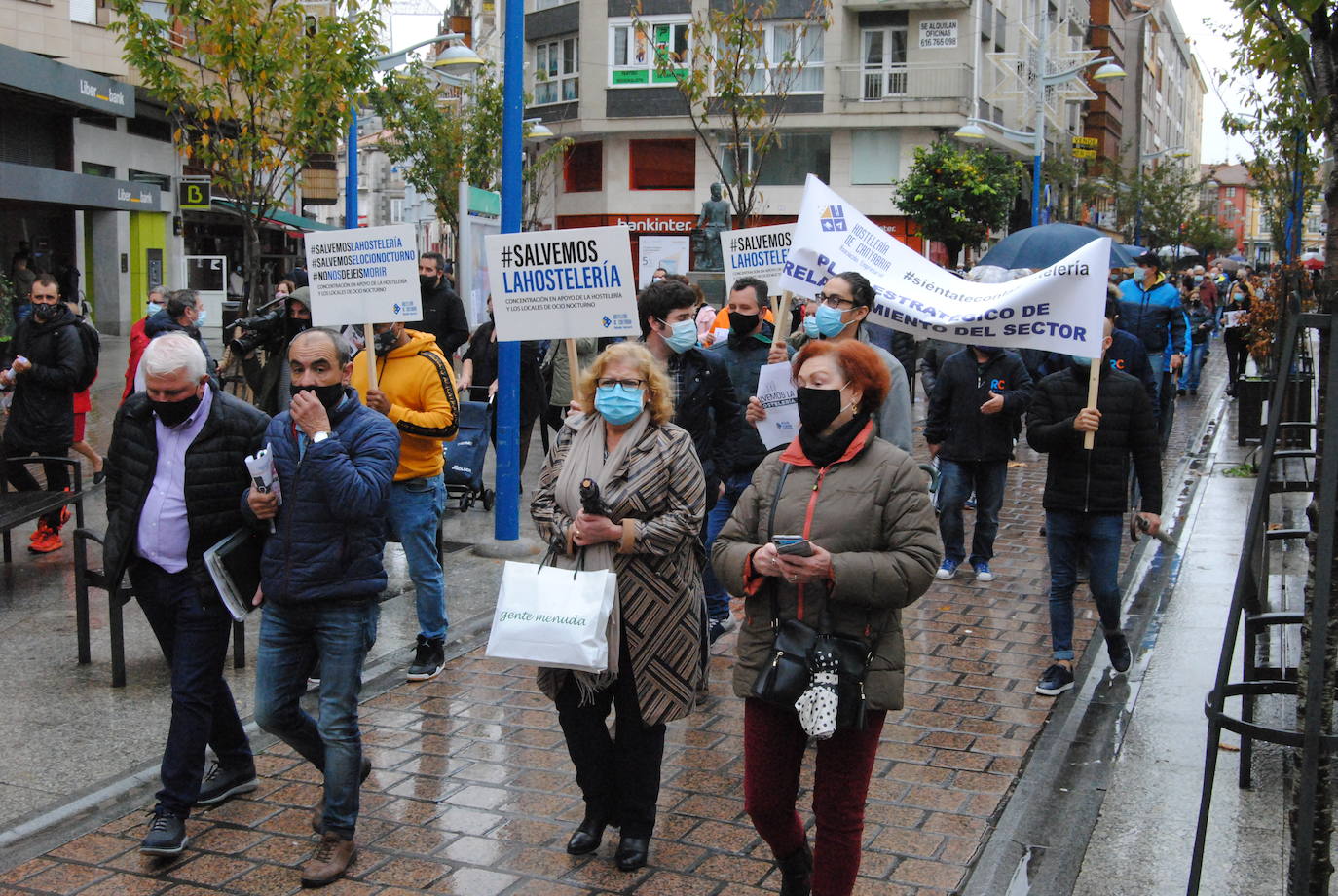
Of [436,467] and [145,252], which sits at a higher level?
[145,252]

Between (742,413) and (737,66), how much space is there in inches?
416

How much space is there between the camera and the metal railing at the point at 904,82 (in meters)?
43.6

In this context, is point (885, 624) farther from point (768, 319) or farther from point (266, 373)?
point (266, 373)

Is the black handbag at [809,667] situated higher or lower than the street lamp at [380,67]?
lower

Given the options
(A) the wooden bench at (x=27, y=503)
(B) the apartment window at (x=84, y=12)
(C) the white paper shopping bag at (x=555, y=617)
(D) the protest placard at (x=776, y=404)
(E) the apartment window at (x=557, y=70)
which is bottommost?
(A) the wooden bench at (x=27, y=503)

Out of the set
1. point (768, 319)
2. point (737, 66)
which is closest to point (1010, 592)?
point (768, 319)

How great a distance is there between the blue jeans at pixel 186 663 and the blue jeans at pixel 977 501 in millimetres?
5716

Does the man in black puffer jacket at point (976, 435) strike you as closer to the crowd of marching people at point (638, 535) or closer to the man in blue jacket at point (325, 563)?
the crowd of marching people at point (638, 535)

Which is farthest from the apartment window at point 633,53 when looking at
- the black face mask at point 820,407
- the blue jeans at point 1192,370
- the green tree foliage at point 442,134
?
the black face mask at point 820,407

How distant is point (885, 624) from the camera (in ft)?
13.6

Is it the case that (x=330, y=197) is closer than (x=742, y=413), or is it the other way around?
(x=742, y=413)

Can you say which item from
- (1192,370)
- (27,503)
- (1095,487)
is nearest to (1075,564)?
(1095,487)

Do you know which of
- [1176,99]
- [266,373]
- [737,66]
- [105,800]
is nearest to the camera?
[105,800]

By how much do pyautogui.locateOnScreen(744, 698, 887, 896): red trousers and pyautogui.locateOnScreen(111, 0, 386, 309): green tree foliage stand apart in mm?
11061
